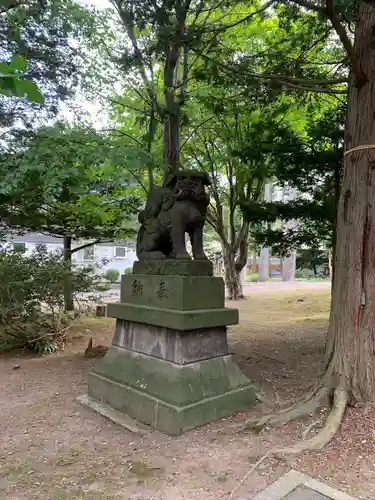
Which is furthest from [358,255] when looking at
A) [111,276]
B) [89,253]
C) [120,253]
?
[120,253]

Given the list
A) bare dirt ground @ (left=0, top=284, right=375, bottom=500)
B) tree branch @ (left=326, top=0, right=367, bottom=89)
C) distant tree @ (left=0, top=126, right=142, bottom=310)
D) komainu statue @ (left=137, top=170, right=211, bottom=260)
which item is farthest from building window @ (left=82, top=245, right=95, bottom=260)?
tree branch @ (left=326, top=0, right=367, bottom=89)

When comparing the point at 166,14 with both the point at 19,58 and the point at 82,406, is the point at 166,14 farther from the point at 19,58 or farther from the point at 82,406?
the point at 82,406

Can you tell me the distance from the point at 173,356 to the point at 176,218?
→ 54.9 inches

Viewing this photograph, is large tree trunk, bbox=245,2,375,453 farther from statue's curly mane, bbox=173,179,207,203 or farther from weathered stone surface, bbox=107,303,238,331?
statue's curly mane, bbox=173,179,207,203

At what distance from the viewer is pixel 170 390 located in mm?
3408

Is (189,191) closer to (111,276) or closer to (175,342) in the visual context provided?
(175,342)

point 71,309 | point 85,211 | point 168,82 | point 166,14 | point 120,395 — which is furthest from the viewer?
point 85,211

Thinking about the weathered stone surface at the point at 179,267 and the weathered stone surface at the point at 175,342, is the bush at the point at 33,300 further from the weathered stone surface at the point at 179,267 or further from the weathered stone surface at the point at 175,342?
the weathered stone surface at the point at 179,267

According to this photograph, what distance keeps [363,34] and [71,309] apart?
6.85 m

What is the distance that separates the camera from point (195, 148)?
11367 mm

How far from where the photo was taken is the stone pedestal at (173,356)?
3438 millimetres

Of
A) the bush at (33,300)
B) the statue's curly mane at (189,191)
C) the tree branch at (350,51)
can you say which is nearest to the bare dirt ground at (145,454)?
the bush at (33,300)

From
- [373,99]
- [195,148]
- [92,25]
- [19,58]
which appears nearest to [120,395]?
[19,58]

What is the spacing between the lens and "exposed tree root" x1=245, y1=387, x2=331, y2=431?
3306 mm
